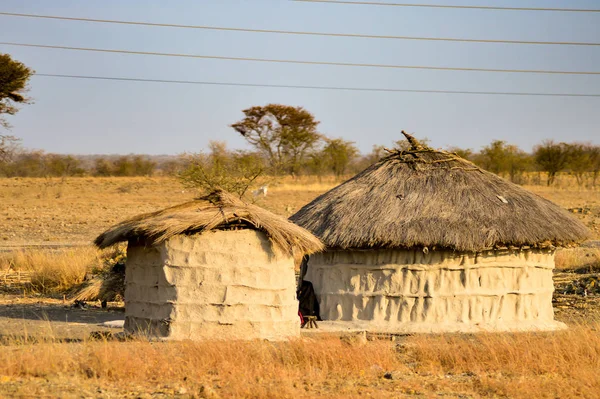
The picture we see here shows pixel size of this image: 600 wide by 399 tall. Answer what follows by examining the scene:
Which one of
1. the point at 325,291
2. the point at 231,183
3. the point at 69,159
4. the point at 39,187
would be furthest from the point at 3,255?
the point at 69,159

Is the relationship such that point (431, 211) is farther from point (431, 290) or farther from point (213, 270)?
point (213, 270)

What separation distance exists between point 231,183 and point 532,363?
14423mm

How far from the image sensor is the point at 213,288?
33.2ft

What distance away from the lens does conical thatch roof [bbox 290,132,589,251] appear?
1244 centimetres

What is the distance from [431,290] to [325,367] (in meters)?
4.19

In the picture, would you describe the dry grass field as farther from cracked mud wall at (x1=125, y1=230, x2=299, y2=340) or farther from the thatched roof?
the thatched roof

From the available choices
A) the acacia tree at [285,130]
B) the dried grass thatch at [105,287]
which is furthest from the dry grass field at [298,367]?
the acacia tree at [285,130]

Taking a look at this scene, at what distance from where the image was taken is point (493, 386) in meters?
8.14

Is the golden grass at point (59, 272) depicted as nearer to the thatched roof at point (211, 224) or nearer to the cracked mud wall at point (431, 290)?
the cracked mud wall at point (431, 290)

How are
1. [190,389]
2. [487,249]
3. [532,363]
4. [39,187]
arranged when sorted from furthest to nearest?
[39,187] → [487,249] → [532,363] → [190,389]

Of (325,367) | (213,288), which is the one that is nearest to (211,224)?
(213,288)

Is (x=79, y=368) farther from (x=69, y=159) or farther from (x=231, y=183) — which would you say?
(x=69, y=159)

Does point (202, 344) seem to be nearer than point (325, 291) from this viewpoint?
Yes

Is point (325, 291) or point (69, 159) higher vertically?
point (69, 159)
